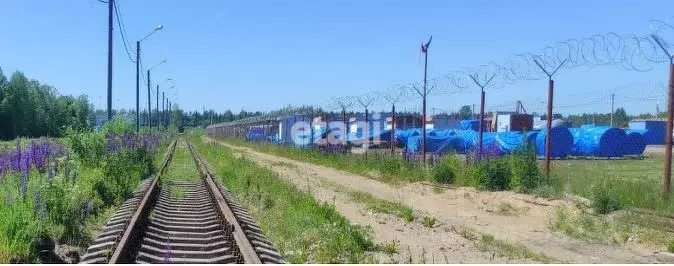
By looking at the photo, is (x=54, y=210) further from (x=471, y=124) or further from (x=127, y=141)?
(x=471, y=124)

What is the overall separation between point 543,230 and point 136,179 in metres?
11.2

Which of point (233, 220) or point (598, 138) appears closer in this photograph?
point (233, 220)

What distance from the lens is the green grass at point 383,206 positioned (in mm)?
11828

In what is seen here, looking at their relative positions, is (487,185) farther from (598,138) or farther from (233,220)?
(598,138)

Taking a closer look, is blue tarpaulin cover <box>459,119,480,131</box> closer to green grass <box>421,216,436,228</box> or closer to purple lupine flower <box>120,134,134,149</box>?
purple lupine flower <box>120,134,134,149</box>

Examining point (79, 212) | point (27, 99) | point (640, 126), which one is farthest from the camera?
point (27, 99)

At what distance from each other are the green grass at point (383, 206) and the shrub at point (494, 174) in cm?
243

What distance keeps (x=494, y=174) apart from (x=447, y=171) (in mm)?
2435

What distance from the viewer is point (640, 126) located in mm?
48469

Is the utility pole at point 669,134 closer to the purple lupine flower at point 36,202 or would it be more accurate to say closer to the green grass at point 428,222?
the green grass at point 428,222

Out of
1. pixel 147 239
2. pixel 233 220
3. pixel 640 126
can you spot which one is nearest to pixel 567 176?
pixel 233 220

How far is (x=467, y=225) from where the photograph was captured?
1138cm

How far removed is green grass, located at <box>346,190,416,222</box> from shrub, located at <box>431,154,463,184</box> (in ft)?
7.87

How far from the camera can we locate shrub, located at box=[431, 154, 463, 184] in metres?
17.3
